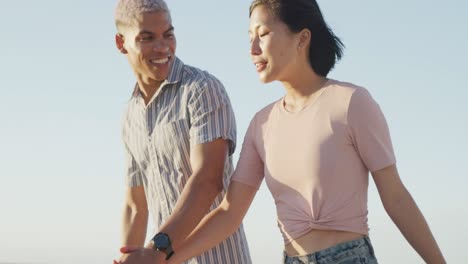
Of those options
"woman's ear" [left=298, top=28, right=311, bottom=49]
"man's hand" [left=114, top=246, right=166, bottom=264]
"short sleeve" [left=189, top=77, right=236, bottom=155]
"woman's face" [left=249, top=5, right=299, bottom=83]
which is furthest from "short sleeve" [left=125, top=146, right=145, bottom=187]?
"woman's ear" [left=298, top=28, right=311, bottom=49]

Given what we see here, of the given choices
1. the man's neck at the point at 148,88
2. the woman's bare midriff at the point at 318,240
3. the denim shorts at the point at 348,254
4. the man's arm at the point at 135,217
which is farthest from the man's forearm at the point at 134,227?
the denim shorts at the point at 348,254

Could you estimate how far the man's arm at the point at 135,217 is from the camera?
6.36m

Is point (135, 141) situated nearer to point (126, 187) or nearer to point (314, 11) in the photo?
point (126, 187)

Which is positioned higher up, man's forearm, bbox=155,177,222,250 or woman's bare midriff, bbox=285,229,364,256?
woman's bare midriff, bbox=285,229,364,256

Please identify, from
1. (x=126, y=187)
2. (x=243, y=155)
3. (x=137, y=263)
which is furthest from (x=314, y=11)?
(x=126, y=187)

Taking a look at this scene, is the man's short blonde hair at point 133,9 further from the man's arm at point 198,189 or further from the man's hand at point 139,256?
the man's hand at point 139,256

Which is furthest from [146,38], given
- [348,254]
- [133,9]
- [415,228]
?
[415,228]

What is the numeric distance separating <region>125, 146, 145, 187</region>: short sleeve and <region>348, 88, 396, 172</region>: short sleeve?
2.17 meters

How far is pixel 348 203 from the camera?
4.47 metres

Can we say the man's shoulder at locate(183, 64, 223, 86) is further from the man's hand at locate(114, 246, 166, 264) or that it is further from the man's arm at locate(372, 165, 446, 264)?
the man's arm at locate(372, 165, 446, 264)

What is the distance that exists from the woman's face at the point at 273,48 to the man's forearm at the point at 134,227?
1.97m

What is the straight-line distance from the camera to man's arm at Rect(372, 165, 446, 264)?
4.41 metres

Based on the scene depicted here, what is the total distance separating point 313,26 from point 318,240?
1145 mm

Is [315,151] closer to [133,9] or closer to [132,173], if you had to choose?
[133,9]
